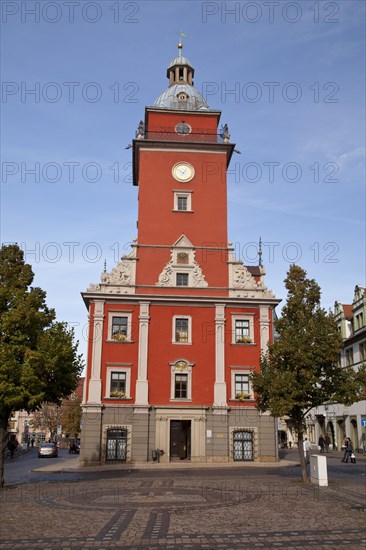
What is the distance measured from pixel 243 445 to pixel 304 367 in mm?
14936

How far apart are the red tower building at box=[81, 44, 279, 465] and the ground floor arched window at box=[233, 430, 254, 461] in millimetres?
68

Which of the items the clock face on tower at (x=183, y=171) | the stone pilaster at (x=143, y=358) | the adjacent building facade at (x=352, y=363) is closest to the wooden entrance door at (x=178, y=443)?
the stone pilaster at (x=143, y=358)

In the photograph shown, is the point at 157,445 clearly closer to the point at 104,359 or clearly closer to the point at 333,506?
the point at 104,359

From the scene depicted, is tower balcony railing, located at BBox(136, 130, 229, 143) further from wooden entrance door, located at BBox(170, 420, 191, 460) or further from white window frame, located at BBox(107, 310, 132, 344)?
wooden entrance door, located at BBox(170, 420, 191, 460)

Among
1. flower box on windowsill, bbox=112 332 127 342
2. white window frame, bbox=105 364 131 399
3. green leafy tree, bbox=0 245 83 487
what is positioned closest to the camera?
green leafy tree, bbox=0 245 83 487

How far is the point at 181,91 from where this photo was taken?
4716 centimetres

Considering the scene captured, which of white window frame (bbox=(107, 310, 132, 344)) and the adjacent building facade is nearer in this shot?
white window frame (bbox=(107, 310, 132, 344))

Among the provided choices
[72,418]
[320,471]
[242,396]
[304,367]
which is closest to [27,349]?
[304,367]

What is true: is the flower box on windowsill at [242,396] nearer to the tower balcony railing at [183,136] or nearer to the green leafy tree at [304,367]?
the green leafy tree at [304,367]

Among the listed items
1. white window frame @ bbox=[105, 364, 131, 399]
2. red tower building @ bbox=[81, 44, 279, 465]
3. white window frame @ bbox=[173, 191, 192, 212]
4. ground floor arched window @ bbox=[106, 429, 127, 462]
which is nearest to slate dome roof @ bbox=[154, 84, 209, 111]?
red tower building @ bbox=[81, 44, 279, 465]

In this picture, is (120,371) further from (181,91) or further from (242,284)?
(181,91)

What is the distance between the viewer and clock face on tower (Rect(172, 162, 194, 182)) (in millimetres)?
43281

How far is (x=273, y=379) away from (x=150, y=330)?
605 inches

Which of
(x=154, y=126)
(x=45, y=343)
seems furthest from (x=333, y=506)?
(x=154, y=126)
